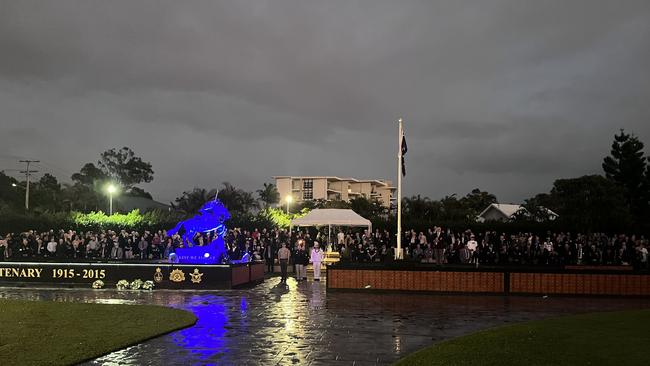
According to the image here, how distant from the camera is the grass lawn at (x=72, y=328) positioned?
32.9 ft

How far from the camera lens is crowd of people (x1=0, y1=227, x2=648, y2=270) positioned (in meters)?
30.8

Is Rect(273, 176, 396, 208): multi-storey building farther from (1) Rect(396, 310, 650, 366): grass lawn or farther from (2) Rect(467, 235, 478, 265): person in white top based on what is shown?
(1) Rect(396, 310, 650, 366): grass lawn

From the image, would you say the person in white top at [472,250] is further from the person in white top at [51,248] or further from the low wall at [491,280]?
the person in white top at [51,248]

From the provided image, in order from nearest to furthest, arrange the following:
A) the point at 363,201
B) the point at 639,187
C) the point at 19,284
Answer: the point at 19,284 < the point at 639,187 < the point at 363,201

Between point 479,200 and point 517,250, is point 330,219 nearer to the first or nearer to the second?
point 517,250

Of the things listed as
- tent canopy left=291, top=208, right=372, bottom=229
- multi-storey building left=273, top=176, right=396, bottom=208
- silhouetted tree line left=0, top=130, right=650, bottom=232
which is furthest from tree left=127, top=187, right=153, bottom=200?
tent canopy left=291, top=208, right=372, bottom=229

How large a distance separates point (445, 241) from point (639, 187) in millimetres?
34726

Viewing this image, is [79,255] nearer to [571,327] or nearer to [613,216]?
[571,327]

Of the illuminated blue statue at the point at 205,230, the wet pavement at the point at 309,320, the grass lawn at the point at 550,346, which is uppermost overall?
the illuminated blue statue at the point at 205,230

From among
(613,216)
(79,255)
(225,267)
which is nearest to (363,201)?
(613,216)

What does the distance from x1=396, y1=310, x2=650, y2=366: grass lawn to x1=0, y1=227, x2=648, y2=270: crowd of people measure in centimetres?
1588

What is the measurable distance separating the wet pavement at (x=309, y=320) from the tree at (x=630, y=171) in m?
42.0

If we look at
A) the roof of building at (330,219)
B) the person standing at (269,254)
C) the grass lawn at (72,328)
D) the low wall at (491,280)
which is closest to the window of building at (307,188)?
Answer: the person standing at (269,254)

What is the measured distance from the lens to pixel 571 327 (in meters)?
13.0
